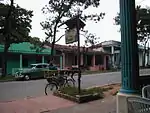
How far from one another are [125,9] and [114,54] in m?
48.8

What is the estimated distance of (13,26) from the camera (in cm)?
3025

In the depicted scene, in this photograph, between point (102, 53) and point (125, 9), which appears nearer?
point (125, 9)

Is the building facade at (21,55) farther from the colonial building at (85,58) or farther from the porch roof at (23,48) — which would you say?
the colonial building at (85,58)

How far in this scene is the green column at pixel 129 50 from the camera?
6.92 m

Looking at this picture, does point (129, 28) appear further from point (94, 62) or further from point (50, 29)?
point (94, 62)

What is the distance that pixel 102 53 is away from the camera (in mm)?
49875

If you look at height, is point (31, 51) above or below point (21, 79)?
above

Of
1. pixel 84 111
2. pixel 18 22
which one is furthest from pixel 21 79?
pixel 84 111

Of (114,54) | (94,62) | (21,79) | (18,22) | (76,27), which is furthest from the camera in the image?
(114,54)

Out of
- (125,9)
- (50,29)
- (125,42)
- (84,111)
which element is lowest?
(84,111)

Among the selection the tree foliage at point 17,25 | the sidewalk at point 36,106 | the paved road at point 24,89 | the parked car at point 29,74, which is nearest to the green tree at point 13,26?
the tree foliage at point 17,25

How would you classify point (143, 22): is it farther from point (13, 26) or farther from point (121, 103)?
point (121, 103)

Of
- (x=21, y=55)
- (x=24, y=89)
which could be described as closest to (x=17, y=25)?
(x=21, y=55)

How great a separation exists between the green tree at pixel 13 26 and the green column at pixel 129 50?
2342 cm
